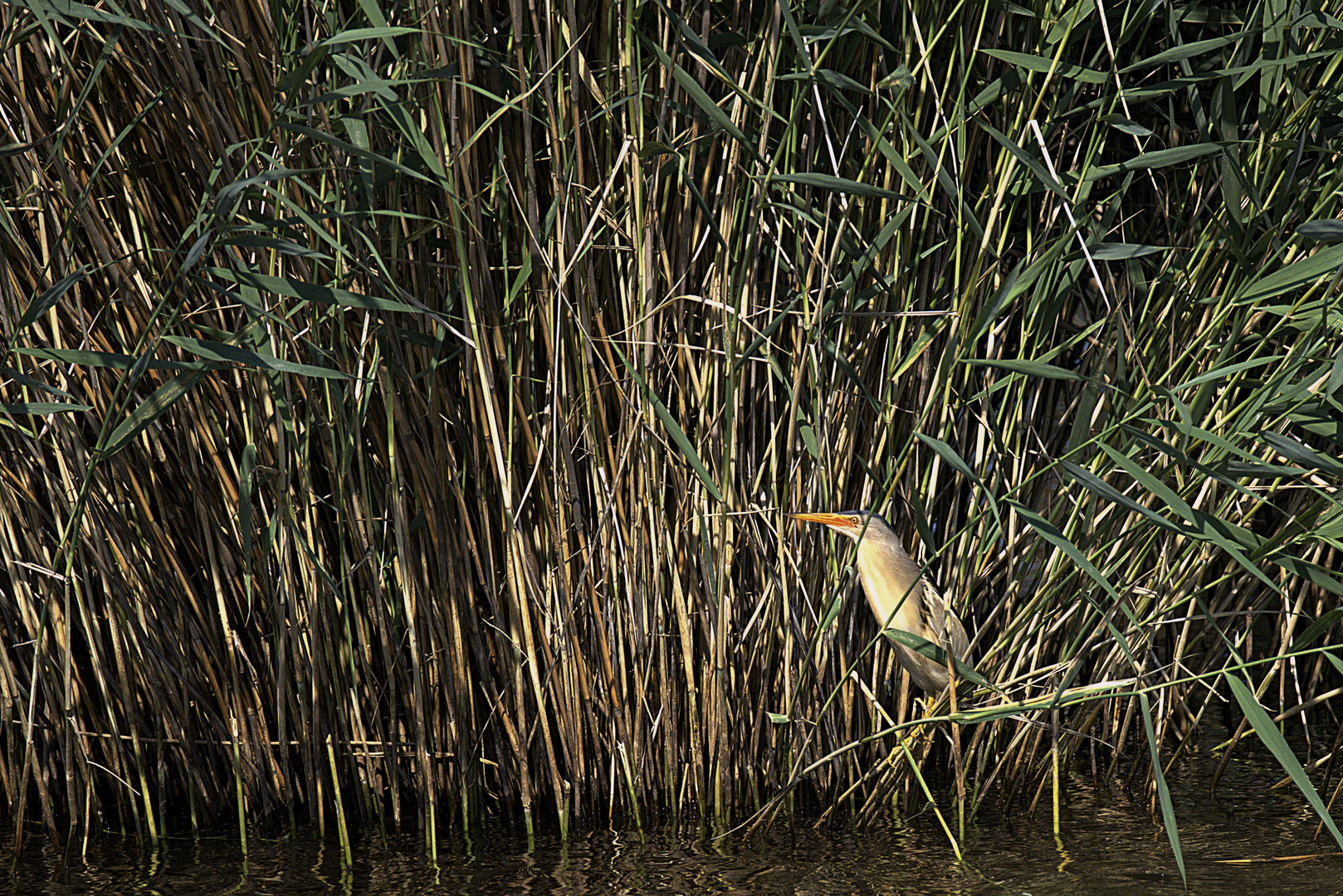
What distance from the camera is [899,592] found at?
2354 mm

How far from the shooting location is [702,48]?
1912 mm

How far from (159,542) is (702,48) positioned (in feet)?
4.76

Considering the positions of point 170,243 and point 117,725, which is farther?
A: point 117,725

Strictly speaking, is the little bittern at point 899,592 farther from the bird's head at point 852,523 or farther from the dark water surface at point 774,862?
the dark water surface at point 774,862

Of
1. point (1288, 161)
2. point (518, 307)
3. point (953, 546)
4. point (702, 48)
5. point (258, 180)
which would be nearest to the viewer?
point (258, 180)

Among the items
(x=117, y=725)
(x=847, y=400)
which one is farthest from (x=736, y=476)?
(x=117, y=725)

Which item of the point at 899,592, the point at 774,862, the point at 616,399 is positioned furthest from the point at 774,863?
the point at 616,399

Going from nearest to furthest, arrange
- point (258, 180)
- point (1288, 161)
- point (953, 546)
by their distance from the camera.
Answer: point (258, 180) → point (1288, 161) → point (953, 546)

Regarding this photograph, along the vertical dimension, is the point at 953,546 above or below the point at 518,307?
below

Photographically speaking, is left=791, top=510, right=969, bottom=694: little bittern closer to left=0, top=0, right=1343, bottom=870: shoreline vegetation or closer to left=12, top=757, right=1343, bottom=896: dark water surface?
left=0, top=0, right=1343, bottom=870: shoreline vegetation

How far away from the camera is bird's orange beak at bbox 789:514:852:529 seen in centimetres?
233

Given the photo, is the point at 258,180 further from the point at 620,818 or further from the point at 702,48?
the point at 620,818

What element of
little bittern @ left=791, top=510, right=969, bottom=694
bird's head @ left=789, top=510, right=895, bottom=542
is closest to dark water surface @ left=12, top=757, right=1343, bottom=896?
little bittern @ left=791, top=510, right=969, bottom=694

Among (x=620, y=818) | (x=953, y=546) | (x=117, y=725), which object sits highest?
(x=953, y=546)
